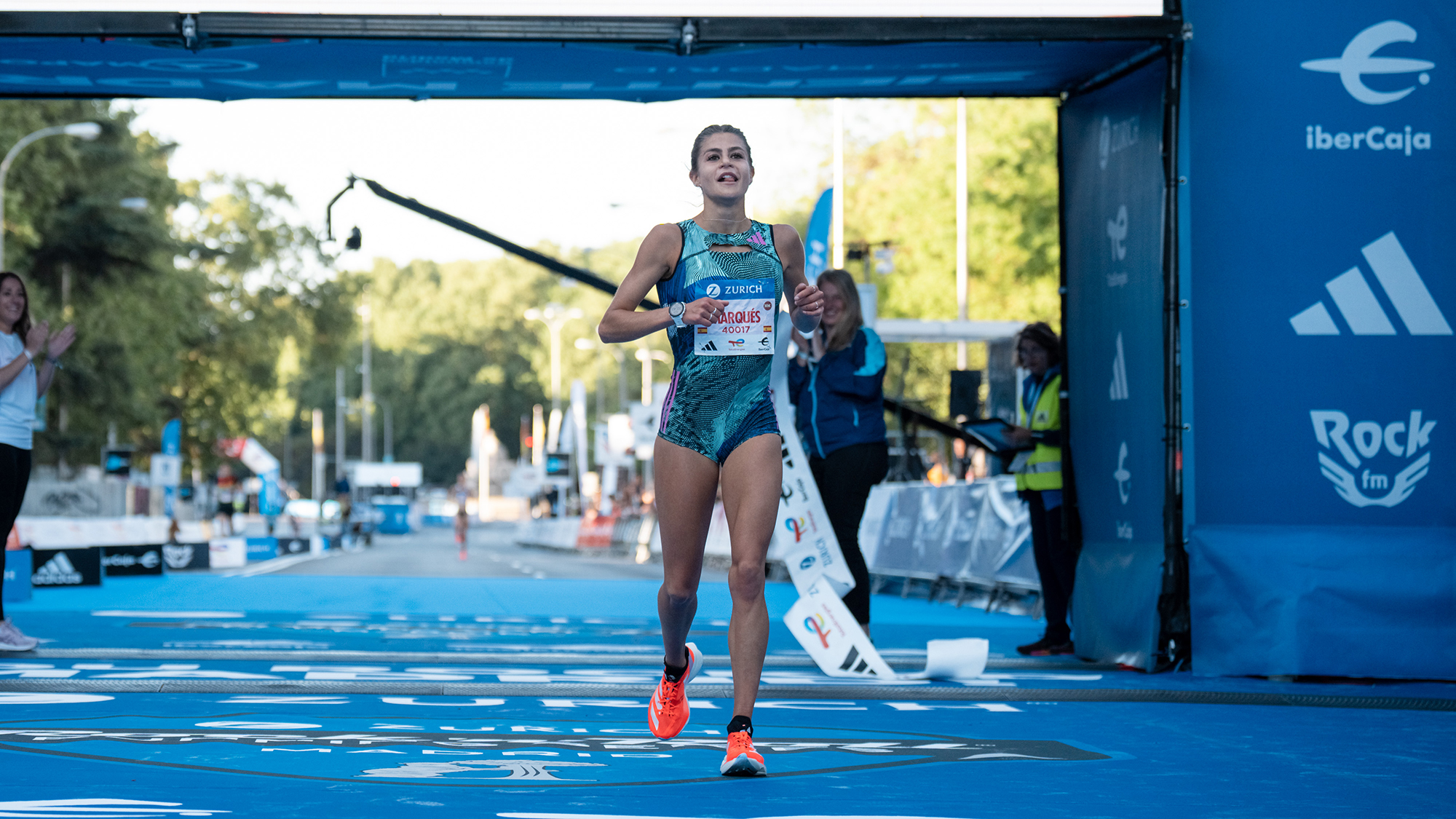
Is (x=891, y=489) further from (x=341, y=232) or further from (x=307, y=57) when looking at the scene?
(x=307, y=57)

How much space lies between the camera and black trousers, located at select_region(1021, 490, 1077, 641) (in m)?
10.2

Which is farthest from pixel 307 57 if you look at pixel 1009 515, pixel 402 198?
pixel 1009 515

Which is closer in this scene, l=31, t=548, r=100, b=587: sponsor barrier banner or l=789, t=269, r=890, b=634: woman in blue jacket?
l=789, t=269, r=890, b=634: woman in blue jacket

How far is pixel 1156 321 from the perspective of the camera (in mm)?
9133

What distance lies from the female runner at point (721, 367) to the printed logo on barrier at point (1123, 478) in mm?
4272

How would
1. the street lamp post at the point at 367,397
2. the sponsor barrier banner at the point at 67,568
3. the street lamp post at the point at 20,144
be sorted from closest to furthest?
1. the sponsor barrier banner at the point at 67,568
2. the street lamp post at the point at 20,144
3. the street lamp post at the point at 367,397

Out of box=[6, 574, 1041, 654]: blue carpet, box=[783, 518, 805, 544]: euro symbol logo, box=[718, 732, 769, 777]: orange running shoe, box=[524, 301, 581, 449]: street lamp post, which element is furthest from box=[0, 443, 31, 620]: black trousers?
box=[524, 301, 581, 449]: street lamp post

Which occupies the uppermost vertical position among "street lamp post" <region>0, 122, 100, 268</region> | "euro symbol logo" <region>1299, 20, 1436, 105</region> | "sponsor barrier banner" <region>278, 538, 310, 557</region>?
"street lamp post" <region>0, 122, 100, 268</region>

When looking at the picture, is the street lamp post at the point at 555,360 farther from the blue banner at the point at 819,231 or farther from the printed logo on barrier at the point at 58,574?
the blue banner at the point at 819,231

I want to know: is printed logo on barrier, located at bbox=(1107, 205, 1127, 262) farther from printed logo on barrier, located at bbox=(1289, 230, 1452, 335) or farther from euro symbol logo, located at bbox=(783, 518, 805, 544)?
euro symbol logo, located at bbox=(783, 518, 805, 544)

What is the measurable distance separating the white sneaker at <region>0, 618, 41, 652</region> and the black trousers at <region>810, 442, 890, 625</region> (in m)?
4.47

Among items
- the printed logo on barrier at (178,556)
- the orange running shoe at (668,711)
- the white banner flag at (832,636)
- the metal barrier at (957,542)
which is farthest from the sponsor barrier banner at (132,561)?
the orange running shoe at (668,711)

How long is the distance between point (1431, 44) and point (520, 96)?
17.7ft

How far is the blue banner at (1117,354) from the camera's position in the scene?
30.0ft
